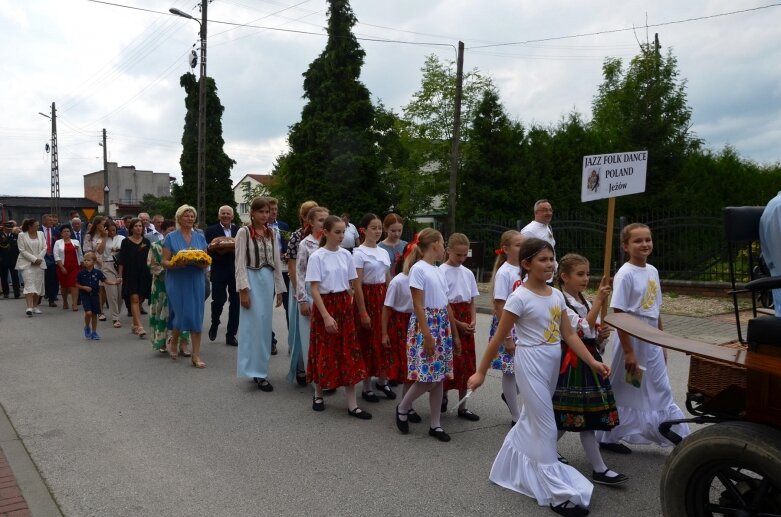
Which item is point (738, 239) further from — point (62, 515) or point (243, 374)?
point (243, 374)

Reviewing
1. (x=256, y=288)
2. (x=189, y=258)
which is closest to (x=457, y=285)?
(x=256, y=288)

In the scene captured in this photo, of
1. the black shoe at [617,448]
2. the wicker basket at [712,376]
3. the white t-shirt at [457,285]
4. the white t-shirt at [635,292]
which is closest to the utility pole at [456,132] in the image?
the white t-shirt at [457,285]

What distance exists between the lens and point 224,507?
13.1 ft

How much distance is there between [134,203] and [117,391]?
90.3 metres

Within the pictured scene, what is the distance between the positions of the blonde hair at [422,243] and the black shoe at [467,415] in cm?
139

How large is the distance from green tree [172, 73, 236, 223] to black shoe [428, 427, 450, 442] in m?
38.8

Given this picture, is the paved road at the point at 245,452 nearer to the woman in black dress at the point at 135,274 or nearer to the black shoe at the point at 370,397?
the black shoe at the point at 370,397

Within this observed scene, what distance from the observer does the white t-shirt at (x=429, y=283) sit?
206 inches

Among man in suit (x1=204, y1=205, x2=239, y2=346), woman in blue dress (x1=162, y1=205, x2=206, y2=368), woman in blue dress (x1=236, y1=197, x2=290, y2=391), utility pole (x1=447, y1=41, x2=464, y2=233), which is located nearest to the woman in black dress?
man in suit (x1=204, y1=205, x2=239, y2=346)

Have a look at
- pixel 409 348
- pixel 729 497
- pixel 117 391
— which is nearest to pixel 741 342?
pixel 729 497

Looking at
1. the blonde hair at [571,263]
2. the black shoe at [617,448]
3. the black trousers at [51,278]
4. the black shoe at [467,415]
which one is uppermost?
the blonde hair at [571,263]

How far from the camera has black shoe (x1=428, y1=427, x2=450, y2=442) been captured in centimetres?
520

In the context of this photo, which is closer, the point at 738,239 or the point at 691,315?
the point at 738,239

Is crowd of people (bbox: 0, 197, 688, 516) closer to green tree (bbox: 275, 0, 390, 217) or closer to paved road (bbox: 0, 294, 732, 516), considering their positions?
paved road (bbox: 0, 294, 732, 516)
